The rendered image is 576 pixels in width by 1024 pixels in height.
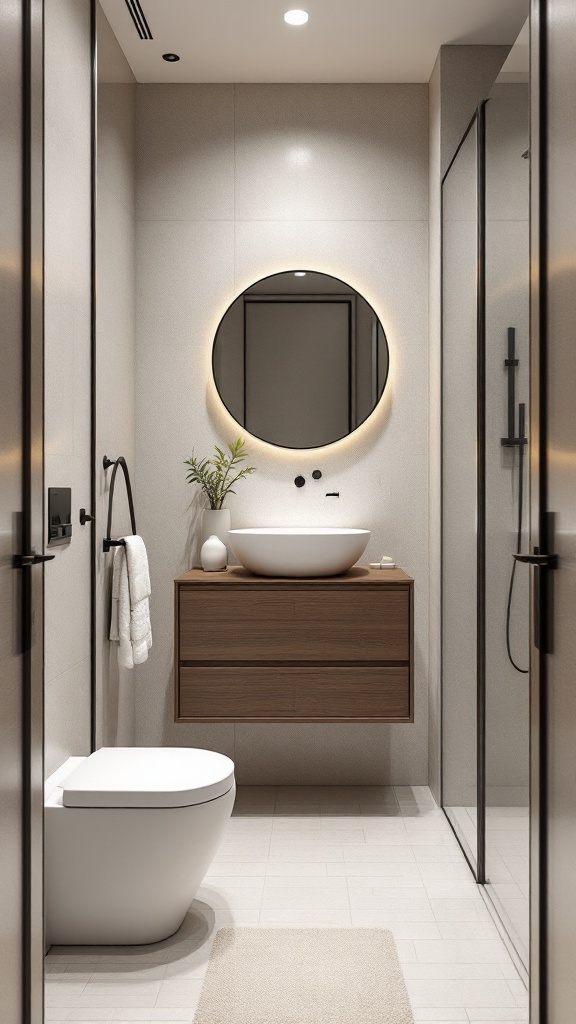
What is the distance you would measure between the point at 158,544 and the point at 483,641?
1.48m

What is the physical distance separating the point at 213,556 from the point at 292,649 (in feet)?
1.59

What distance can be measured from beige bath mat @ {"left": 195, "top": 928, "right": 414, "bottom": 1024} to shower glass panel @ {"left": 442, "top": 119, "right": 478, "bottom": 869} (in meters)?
0.57

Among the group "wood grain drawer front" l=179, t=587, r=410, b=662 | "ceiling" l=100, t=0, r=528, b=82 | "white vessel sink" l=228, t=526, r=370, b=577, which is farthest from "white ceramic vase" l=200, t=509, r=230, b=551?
"ceiling" l=100, t=0, r=528, b=82

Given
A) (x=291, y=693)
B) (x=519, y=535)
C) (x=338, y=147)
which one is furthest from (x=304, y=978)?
(x=338, y=147)

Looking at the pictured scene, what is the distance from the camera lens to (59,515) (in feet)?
7.61

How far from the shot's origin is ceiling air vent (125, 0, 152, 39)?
9.13 feet

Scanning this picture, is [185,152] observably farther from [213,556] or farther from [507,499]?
[507,499]

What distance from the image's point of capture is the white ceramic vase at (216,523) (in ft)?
11.0

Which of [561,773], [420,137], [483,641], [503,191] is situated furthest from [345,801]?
[420,137]

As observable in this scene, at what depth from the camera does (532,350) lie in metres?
1.55

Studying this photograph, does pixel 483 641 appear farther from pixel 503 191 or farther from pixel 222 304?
pixel 222 304

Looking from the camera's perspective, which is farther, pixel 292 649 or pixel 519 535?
pixel 292 649

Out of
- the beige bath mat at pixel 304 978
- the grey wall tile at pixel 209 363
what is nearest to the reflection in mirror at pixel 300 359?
the grey wall tile at pixel 209 363

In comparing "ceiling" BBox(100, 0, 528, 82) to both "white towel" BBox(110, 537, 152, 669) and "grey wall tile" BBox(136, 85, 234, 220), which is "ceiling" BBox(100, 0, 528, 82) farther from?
"white towel" BBox(110, 537, 152, 669)
